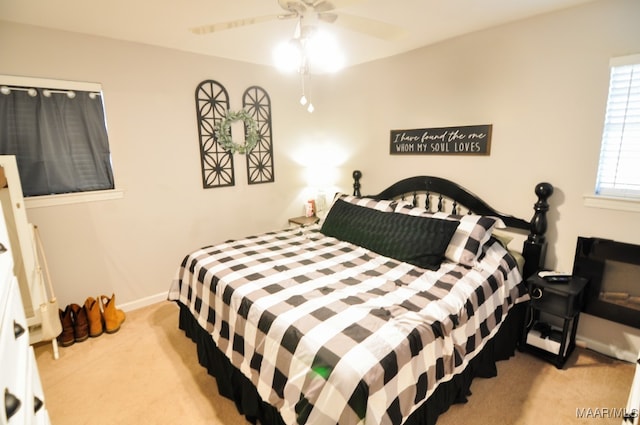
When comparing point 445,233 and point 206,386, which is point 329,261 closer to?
point 445,233

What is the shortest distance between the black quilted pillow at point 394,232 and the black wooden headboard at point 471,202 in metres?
0.56

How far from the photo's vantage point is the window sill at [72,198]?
2.42 metres

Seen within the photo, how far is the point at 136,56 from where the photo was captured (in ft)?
8.92

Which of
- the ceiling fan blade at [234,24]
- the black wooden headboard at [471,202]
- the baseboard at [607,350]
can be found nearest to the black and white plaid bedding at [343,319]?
the black wooden headboard at [471,202]

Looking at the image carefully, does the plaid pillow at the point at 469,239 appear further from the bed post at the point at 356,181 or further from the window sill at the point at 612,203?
the bed post at the point at 356,181

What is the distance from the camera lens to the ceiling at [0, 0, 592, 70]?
1.98 metres

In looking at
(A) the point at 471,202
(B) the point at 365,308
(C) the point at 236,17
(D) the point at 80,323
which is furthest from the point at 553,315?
(D) the point at 80,323

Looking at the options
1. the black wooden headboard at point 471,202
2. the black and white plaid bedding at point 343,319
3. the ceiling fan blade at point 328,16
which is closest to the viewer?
the black and white plaid bedding at point 343,319

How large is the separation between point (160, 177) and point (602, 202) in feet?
11.7

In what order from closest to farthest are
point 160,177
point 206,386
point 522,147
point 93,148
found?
point 206,386, point 522,147, point 93,148, point 160,177

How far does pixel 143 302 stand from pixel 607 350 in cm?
386

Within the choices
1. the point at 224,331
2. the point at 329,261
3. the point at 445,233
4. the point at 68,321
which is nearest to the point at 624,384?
the point at 445,233

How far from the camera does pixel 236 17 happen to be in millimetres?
2152

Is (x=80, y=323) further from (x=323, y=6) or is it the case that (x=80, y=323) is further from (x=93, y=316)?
(x=323, y=6)
